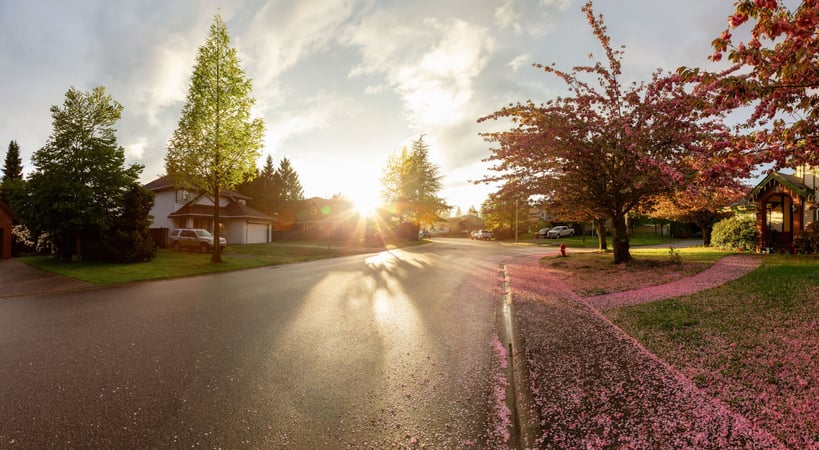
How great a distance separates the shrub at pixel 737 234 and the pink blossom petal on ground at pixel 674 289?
9.08 meters

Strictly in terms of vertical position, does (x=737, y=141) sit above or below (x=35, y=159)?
below

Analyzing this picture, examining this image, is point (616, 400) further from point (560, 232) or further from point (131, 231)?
point (560, 232)

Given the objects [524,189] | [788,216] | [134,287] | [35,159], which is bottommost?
[134,287]

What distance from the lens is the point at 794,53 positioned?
4723 mm

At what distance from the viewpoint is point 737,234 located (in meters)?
20.1

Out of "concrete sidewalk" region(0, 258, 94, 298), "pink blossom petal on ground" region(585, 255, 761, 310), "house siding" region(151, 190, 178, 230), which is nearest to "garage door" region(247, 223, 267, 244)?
"house siding" region(151, 190, 178, 230)

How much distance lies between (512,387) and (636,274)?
10.7 meters

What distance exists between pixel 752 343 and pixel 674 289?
4.99 metres

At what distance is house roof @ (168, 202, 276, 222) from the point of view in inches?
1391

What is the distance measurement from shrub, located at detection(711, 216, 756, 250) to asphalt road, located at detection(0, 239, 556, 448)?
18.3 meters

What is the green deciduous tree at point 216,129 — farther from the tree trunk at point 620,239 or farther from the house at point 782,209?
the house at point 782,209

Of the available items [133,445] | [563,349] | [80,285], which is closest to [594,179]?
[563,349]

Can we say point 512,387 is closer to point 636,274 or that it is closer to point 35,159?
point 636,274

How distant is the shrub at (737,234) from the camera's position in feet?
63.3
